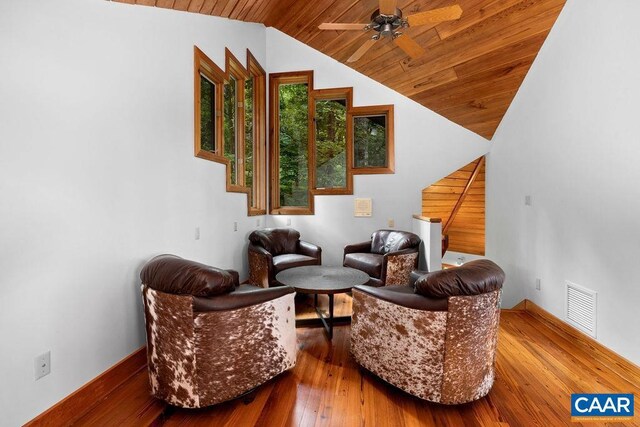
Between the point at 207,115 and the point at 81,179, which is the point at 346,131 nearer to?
the point at 207,115

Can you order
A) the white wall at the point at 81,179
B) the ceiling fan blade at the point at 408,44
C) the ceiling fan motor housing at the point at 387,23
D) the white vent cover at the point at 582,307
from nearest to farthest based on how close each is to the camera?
the white wall at the point at 81,179
the white vent cover at the point at 582,307
the ceiling fan motor housing at the point at 387,23
the ceiling fan blade at the point at 408,44

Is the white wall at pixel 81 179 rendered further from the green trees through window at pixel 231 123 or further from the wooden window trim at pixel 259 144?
the wooden window trim at pixel 259 144

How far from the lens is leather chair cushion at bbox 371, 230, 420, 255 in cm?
395

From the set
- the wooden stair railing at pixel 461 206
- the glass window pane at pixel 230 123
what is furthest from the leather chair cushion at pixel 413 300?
the wooden stair railing at pixel 461 206

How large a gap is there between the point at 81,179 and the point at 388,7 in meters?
2.61

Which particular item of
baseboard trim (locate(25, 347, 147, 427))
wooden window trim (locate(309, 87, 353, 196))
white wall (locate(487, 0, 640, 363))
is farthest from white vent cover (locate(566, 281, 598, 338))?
baseboard trim (locate(25, 347, 147, 427))

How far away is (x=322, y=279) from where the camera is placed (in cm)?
284

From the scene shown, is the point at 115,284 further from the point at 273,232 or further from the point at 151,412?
the point at 273,232

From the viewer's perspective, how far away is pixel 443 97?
4.21m

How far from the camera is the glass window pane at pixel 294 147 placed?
5.05m

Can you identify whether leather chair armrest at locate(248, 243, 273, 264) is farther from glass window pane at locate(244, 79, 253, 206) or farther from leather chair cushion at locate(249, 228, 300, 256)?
glass window pane at locate(244, 79, 253, 206)

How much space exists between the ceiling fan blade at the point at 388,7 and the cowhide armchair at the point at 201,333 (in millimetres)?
2439

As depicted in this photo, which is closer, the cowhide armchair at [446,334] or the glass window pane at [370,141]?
the cowhide armchair at [446,334]

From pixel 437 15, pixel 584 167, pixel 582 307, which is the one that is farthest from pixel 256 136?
pixel 582 307
